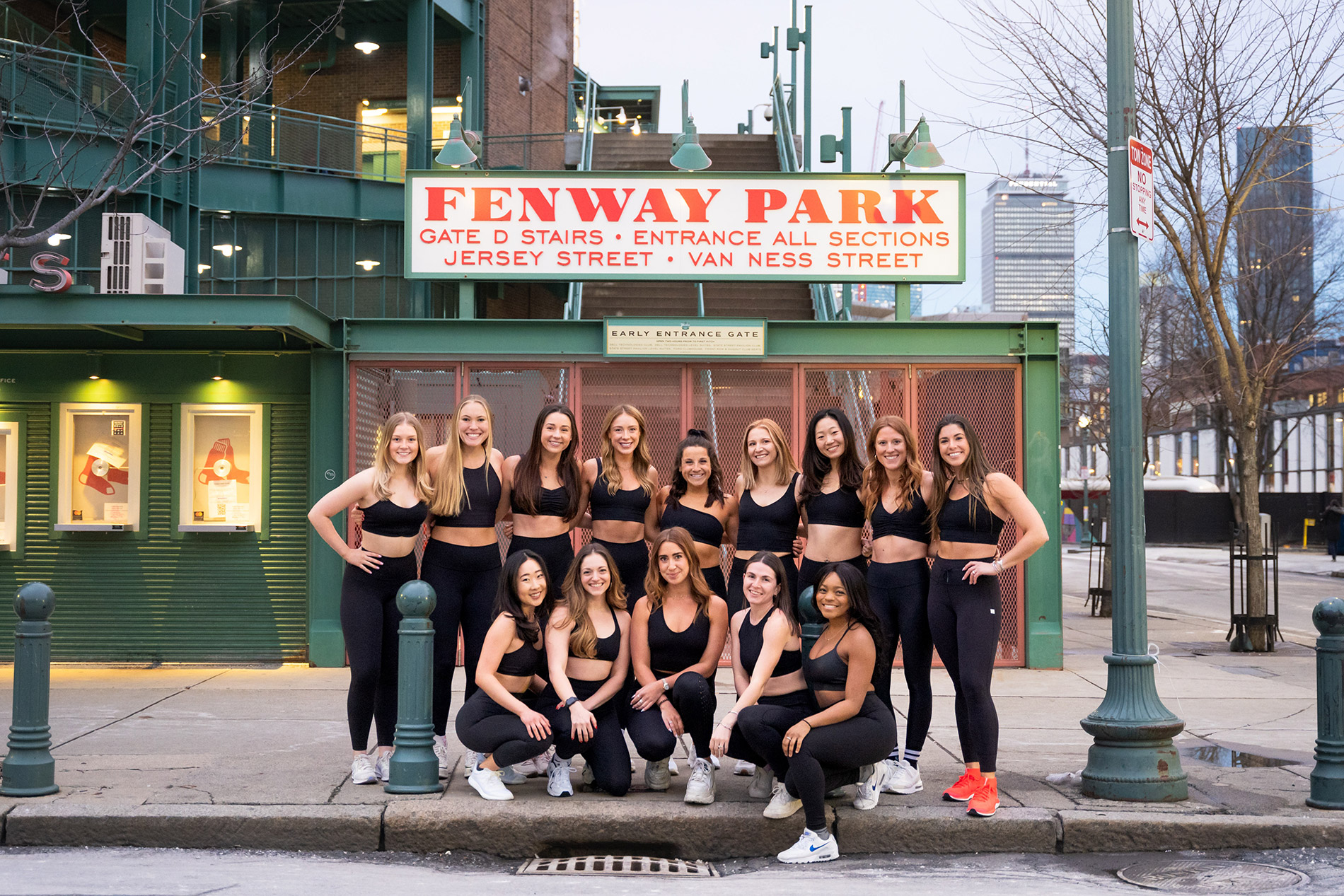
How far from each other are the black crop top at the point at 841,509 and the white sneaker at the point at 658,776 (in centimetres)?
144

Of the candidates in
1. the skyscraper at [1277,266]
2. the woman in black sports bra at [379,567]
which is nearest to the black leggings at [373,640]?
the woman in black sports bra at [379,567]

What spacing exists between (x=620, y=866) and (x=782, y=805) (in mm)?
782

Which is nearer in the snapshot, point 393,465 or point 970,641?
point 970,641

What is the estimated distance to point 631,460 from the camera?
647cm

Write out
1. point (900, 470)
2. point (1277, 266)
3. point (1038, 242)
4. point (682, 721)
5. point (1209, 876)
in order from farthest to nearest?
1. point (1277, 266)
2. point (1038, 242)
3. point (900, 470)
4. point (682, 721)
5. point (1209, 876)

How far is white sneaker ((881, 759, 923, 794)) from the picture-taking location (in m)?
5.73

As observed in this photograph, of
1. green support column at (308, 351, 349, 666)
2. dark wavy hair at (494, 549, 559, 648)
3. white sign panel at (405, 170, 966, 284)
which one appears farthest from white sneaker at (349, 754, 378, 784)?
white sign panel at (405, 170, 966, 284)

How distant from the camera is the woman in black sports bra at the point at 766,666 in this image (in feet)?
17.5

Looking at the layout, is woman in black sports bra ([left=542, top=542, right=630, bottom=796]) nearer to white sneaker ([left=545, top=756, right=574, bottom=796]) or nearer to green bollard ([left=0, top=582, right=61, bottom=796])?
white sneaker ([left=545, top=756, right=574, bottom=796])

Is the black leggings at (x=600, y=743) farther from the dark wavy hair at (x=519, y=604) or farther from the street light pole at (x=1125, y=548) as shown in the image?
the street light pole at (x=1125, y=548)

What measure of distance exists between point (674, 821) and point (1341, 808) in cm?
311

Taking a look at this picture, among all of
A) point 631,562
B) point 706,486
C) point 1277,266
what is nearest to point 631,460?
point 706,486

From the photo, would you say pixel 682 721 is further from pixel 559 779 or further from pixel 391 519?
pixel 391 519

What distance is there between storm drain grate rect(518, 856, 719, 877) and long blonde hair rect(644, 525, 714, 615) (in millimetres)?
1178
